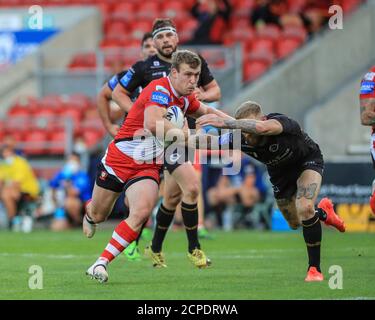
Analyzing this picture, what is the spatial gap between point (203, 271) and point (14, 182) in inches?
373

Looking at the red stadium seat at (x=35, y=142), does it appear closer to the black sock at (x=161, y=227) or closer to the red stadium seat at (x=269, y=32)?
the red stadium seat at (x=269, y=32)

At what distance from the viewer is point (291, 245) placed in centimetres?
1434

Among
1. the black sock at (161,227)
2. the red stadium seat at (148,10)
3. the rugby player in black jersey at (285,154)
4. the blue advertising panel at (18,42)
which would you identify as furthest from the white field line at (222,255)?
the blue advertising panel at (18,42)

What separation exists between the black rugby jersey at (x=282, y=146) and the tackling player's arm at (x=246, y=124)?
7.1 inches

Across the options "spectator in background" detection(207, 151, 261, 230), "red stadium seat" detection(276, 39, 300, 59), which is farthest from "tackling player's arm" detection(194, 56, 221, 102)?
"red stadium seat" detection(276, 39, 300, 59)

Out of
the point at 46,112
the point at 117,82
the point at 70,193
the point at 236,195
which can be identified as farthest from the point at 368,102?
the point at 46,112

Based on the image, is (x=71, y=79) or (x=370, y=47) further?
(x=71, y=79)

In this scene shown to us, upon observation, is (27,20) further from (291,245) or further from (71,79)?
(291,245)

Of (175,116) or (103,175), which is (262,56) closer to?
(175,116)

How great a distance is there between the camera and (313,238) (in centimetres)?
949

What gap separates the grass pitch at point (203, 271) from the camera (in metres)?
8.46

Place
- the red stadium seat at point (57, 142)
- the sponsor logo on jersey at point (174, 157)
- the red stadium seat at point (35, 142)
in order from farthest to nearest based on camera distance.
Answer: the red stadium seat at point (35, 142)
the red stadium seat at point (57, 142)
the sponsor logo on jersey at point (174, 157)
